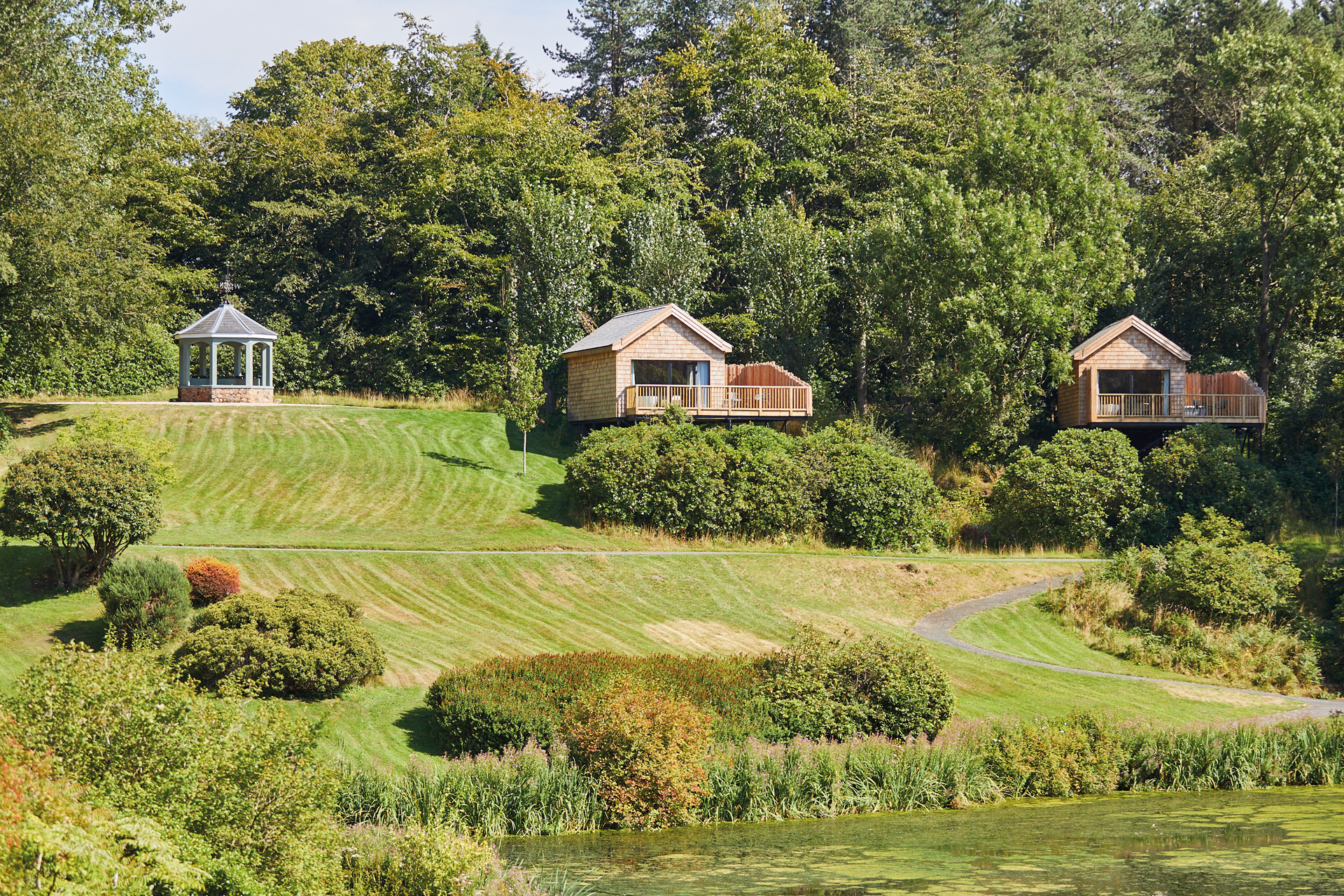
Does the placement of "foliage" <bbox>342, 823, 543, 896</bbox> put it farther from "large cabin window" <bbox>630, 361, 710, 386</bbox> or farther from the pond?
"large cabin window" <bbox>630, 361, 710, 386</bbox>

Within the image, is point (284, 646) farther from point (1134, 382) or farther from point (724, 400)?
point (1134, 382)

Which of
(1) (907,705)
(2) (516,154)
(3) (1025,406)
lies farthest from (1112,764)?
(2) (516,154)

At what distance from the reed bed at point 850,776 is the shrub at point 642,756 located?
0.28 m

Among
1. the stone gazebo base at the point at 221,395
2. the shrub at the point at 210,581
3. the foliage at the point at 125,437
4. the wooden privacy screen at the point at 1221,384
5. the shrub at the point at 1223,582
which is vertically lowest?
the shrub at the point at 1223,582

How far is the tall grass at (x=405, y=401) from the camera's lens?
5038 centimetres

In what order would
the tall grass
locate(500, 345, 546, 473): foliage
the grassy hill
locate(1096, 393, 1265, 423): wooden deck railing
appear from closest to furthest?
1. the grassy hill
2. locate(500, 345, 546, 473): foliage
3. locate(1096, 393, 1265, 423): wooden deck railing
4. the tall grass

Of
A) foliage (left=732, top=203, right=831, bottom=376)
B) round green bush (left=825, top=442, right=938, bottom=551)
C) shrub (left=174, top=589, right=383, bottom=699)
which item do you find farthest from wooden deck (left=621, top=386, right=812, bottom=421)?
shrub (left=174, top=589, right=383, bottom=699)

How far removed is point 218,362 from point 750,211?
23716mm

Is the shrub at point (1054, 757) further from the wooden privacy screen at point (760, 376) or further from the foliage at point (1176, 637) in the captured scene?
the wooden privacy screen at point (760, 376)

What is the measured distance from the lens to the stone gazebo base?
152 ft

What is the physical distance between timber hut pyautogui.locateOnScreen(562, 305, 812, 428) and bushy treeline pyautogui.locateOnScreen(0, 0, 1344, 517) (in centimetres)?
388

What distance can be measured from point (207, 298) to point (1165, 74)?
52278 millimetres

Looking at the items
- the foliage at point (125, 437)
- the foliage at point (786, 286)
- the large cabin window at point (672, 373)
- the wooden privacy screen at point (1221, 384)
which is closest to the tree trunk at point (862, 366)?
the foliage at point (786, 286)

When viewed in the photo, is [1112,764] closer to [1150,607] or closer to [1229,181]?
[1150,607]
